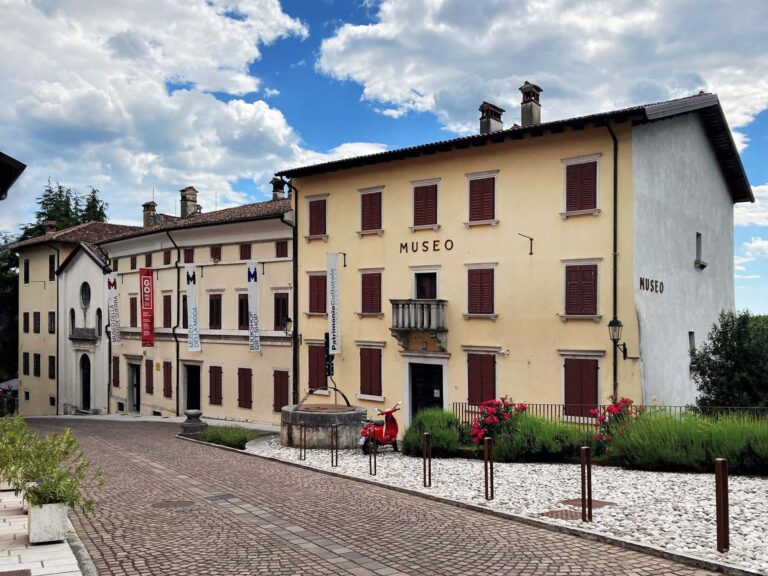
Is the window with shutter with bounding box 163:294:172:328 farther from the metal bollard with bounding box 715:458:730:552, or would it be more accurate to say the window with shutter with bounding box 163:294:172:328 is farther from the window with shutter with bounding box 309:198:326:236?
the metal bollard with bounding box 715:458:730:552

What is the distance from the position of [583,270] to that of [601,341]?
217 cm

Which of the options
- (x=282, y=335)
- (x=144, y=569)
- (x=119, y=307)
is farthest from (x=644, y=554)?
(x=119, y=307)

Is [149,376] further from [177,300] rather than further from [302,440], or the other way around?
[302,440]

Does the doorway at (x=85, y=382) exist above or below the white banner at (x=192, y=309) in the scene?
below

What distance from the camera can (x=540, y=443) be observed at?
16.6 metres

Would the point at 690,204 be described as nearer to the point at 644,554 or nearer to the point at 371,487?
the point at 371,487

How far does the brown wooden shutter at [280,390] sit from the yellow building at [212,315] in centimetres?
4

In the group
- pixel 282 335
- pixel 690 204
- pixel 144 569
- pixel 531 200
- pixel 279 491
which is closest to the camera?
pixel 144 569

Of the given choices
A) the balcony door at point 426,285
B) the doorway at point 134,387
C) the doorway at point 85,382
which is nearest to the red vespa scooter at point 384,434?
the balcony door at point 426,285

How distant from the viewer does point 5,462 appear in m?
9.65

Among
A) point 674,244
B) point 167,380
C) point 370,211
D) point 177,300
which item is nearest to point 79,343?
point 167,380

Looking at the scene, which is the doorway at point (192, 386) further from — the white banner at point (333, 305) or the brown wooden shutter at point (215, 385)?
the white banner at point (333, 305)

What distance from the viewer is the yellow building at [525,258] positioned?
2048 centimetres

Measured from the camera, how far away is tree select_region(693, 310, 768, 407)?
20.7 m
